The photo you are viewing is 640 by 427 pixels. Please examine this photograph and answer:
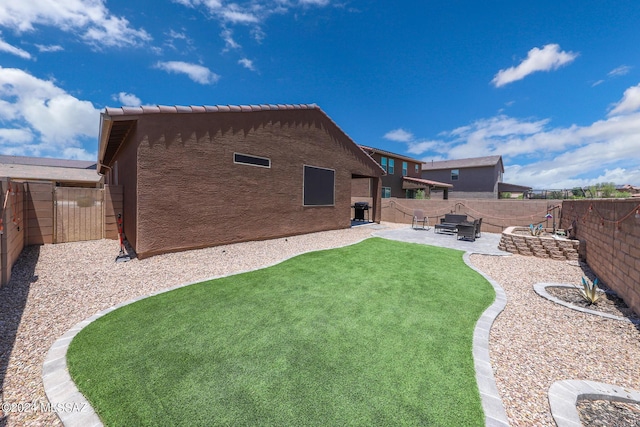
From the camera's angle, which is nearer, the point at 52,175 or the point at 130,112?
the point at 130,112

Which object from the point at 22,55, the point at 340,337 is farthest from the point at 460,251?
the point at 22,55

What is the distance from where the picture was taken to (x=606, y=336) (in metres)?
3.64

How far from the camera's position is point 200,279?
575cm

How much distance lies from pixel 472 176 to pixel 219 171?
35626mm

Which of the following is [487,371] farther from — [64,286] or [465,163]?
[465,163]

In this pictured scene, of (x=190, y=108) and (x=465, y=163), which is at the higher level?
(x=465, y=163)

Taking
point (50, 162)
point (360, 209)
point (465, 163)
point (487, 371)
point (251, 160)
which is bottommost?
A: point (487, 371)

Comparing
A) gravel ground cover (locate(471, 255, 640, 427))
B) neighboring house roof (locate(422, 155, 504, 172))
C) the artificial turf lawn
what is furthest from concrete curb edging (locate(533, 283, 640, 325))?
neighboring house roof (locate(422, 155, 504, 172))

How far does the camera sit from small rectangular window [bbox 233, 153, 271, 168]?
8920mm

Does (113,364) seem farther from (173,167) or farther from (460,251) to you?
(460,251)

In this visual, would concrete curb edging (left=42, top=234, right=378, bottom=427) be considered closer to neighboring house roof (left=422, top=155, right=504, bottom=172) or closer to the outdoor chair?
the outdoor chair

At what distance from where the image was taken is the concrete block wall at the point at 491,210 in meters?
13.3

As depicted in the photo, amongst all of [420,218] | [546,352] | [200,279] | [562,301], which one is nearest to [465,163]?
[420,218]

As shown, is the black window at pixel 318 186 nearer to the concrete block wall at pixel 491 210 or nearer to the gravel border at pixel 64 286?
the gravel border at pixel 64 286
